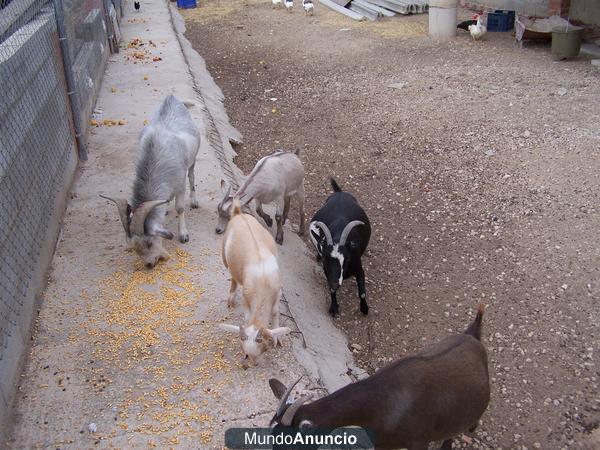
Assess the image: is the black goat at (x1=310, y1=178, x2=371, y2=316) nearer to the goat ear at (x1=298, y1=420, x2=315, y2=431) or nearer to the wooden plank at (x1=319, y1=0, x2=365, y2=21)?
the goat ear at (x1=298, y1=420, x2=315, y2=431)

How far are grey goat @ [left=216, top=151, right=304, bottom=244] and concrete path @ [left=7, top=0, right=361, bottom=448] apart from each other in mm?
292

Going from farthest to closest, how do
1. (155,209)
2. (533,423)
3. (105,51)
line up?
1. (105,51)
2. (155,209)
3. (533,423)

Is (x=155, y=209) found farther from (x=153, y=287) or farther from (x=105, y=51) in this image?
(x=105, y=51)

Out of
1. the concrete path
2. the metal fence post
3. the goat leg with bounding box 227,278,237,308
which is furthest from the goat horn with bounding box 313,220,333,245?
the metal fence post

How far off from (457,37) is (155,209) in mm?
10033

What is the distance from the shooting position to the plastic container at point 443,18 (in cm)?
1301

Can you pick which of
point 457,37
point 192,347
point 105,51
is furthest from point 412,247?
point 457,37

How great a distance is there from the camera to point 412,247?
20.9 feet

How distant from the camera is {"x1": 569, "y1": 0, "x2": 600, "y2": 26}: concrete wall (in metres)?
12.2

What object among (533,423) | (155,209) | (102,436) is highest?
(155,209)

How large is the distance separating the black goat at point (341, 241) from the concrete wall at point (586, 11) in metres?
9.17

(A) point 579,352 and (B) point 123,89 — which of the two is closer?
(A) point 579,352

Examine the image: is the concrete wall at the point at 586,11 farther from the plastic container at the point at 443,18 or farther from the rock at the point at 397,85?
the rock at the point at 397,85

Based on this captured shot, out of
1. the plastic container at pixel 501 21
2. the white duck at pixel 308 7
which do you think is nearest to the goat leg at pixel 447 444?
the plastic container at pixel 501 21
